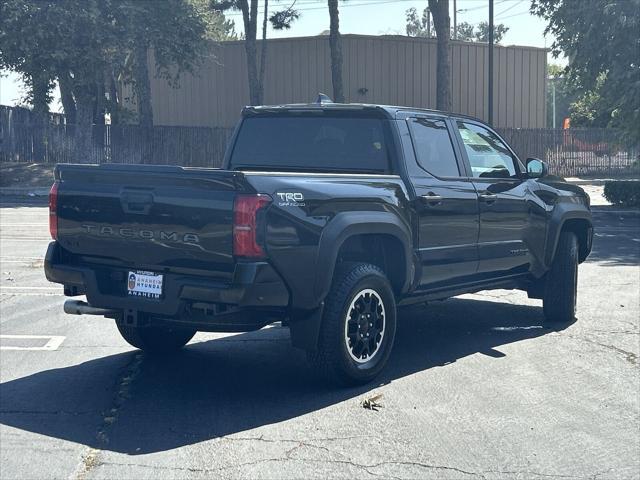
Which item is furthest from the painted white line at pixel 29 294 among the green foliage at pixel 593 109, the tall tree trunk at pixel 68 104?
the tall tree trunk at pixel 68 104

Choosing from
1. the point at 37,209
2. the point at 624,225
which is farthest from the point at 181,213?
the point at 37,209

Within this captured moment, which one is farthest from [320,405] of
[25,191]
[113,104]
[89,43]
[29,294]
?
[113,104]

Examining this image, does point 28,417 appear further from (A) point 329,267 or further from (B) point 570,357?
(B) point 570,357

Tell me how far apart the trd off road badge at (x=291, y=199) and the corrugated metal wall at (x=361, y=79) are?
132 feet

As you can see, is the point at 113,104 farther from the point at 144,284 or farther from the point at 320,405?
the point at 320,405

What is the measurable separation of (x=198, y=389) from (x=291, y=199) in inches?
65.7

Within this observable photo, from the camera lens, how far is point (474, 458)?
580cm

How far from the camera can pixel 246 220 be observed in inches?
252

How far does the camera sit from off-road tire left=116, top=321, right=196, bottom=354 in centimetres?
821

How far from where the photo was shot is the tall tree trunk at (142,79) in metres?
36.7

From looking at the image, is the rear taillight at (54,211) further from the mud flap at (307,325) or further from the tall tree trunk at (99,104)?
the tall tree trunk at (99,104)

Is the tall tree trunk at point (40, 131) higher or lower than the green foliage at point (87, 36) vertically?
lower

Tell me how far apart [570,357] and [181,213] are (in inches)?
147

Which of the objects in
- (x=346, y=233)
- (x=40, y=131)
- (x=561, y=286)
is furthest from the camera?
(x=40, y=131)
